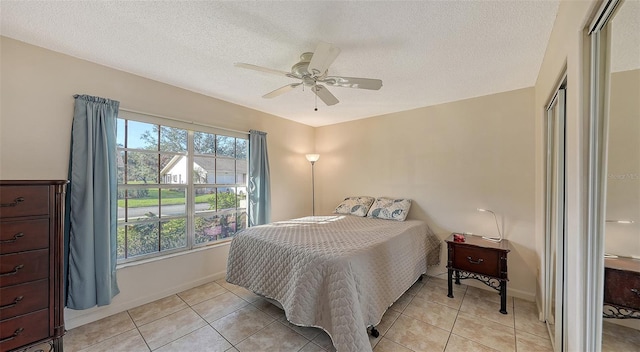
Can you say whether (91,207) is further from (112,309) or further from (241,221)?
(241,221)

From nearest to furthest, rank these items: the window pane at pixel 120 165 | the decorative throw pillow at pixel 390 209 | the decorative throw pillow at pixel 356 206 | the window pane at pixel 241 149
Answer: the window pane at pixel 120 165 → the decorative throw pillow at pixel 390 209 → the window pane at pixel 241 149 → the decorative throw pillow at pixel 356 206

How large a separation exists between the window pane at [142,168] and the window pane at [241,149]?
1.05 m

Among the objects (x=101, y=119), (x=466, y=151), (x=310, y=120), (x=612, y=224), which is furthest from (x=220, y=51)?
(x=466, y=151)

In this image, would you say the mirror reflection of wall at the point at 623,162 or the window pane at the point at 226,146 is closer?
the mirror reflection of wall at the point at 623,162

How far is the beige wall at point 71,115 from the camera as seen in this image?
1.87 m

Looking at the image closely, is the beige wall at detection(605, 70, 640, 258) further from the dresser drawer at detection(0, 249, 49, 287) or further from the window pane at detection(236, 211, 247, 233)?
the window pane at detection(236, 211, 247, 233)

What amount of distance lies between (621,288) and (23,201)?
3147 mm

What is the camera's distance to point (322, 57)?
63.9 inches

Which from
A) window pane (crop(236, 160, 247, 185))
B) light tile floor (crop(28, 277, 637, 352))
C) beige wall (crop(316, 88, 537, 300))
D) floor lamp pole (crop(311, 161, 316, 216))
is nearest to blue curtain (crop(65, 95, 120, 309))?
light tile floor (crop(28, 277, 637, 352))

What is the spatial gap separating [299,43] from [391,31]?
27.4 inches

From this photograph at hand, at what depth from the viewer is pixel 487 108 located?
2891 millimetres

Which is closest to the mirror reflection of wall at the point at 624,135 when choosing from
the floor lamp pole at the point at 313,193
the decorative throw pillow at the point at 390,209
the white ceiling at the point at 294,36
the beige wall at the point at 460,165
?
the white ceiling at the point at 294,36

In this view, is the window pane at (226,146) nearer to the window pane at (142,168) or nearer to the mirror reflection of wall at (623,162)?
the window pane at (142,168)

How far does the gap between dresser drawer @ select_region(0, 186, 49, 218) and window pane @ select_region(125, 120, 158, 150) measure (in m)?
1.01
